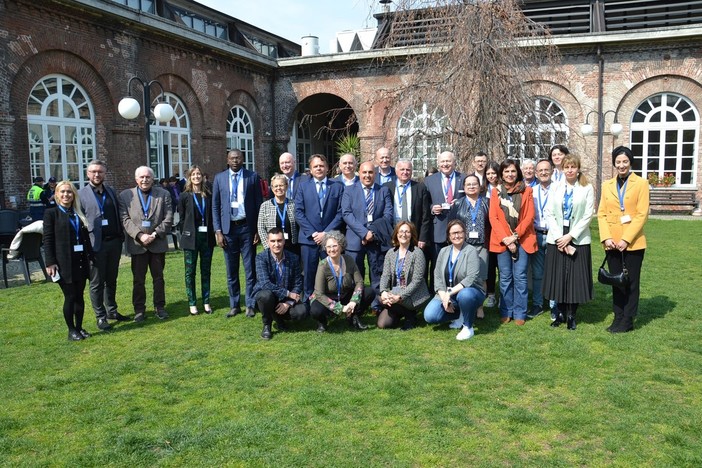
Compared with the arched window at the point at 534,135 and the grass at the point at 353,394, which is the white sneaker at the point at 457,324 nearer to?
the grass at the point at 353,394

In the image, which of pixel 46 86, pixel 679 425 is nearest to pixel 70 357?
pixel 679 425

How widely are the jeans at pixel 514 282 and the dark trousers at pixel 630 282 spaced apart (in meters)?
0.90

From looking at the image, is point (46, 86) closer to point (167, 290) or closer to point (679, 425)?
point (167, 290)

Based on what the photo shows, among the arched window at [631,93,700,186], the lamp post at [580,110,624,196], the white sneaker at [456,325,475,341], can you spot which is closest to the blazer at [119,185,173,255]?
the white sneaker at [456,325,475,341]

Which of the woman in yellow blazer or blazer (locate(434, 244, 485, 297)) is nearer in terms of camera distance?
the woman in yellow blazer

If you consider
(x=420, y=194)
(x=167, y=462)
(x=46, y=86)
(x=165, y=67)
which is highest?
(x=165, y=67)

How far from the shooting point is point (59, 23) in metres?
14.7

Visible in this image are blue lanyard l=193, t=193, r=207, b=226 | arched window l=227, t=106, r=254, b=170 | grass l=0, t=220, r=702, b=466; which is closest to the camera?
grass l=0, t=220, r=702, b=466

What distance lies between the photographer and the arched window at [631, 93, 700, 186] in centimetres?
2053

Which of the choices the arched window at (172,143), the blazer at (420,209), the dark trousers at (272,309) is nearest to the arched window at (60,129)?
the arched window at (172,143)

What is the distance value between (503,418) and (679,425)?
1.17 m

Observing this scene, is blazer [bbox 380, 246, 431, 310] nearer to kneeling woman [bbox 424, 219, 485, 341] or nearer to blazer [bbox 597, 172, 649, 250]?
kneeling woman [bbox 424, 219, 485, 341]

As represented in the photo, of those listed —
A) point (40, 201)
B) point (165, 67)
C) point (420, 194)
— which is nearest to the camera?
point (420, 194)

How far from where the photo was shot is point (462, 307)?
6.33 meters
